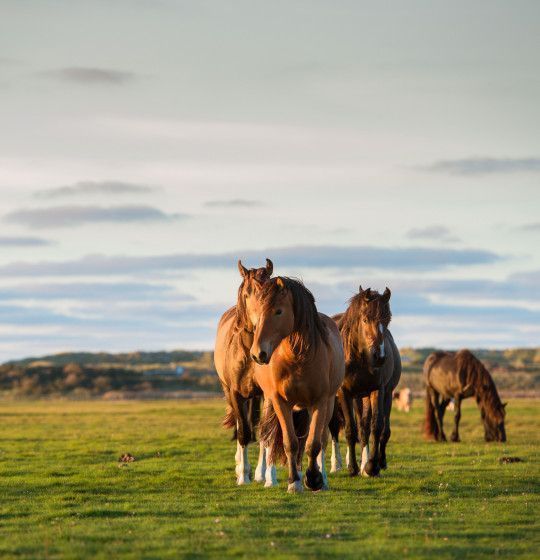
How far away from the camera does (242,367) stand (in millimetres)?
15094

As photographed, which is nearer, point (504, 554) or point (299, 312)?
point (504, 554)

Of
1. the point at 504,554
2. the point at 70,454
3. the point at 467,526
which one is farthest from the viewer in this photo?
the point at 70,454

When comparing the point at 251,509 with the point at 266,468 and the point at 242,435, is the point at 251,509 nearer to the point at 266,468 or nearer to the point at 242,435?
the point at 266,468

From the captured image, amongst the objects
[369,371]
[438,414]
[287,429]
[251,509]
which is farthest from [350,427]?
[438,414]

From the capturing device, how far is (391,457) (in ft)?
72.6

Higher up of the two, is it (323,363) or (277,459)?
Result: (323,363)

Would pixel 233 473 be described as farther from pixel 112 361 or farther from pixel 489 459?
pixel 112 361

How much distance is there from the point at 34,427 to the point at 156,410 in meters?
16.7

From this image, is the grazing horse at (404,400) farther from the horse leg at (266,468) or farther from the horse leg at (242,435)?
the horse leg at (242,435)

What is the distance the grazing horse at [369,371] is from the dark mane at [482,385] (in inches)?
474

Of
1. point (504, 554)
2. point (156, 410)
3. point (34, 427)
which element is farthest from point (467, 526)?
point (156, 410)

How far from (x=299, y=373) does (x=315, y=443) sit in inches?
37.3

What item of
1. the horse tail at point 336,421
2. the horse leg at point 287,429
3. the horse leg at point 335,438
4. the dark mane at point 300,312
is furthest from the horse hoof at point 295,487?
the horse tail at point 336,421

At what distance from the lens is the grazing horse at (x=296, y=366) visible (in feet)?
42.6
